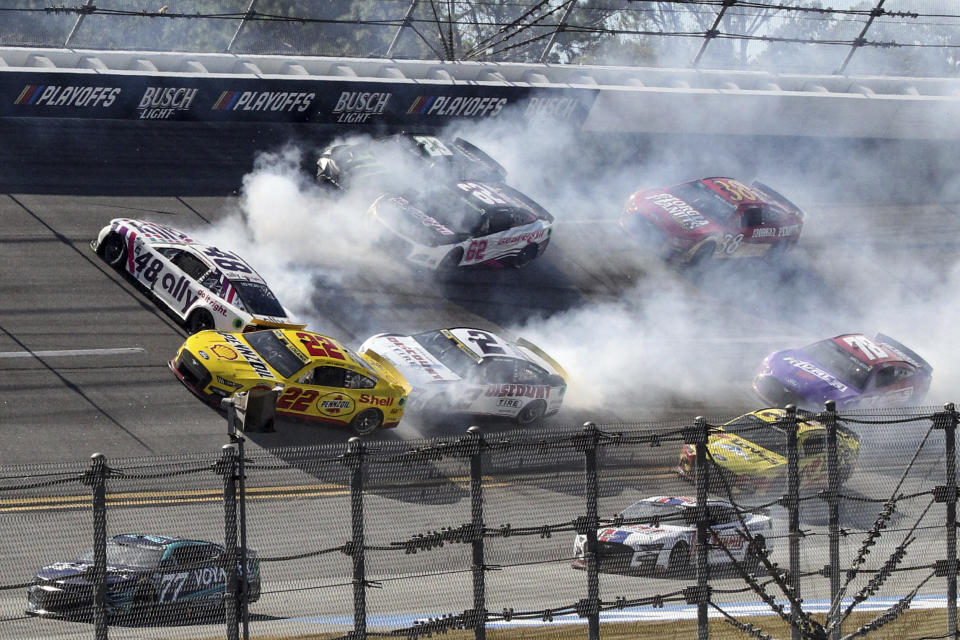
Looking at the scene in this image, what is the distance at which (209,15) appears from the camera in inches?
980

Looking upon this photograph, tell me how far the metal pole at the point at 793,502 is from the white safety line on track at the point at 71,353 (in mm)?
12007

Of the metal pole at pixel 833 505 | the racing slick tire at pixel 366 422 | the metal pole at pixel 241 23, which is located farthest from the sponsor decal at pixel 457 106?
the metal pole at pixel 833 505

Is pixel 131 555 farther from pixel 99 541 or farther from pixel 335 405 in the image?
pixel 335 405

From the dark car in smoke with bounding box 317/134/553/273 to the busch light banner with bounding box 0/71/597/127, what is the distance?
235 cm

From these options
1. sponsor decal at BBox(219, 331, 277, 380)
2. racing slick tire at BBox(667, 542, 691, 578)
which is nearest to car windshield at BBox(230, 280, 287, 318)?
sponsor decal at BBox(219, 331, 277, 380)

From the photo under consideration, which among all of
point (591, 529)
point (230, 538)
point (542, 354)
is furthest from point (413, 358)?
point (230, 538)

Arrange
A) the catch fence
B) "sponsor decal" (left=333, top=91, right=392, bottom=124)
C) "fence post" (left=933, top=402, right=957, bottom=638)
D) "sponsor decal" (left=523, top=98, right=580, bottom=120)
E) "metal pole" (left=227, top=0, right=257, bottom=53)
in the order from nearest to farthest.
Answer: the catch fence
"fence post" (left=933, top=402, right=957, bottom=638)
"metal pole" (left=227, top=0, right=257, bottom=53)
"sponsor decal" (left=333, top=91, right=392, bottom=124)
"sponsor decal" (left=523, top=98, right=580, bottom=120)

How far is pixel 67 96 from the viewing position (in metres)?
25.3

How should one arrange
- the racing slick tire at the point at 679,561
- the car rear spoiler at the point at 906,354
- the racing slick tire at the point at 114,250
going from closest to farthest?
1. the racing slick tire at the point at 679,561
2. the racing slick tire at the point at 114,250
3. the car rear spoiler at the point at 906,354

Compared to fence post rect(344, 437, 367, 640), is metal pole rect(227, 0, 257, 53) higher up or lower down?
higher up

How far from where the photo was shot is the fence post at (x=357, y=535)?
27.1 ft

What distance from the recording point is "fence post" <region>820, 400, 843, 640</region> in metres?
9.45

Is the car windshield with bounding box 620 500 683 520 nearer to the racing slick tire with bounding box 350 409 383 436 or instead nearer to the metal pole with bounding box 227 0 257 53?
the racing slick tire with bounding box 350 409 383 436

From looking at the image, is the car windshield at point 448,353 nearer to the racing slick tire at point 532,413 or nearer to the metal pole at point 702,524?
the racing slick tire at point 532,413
